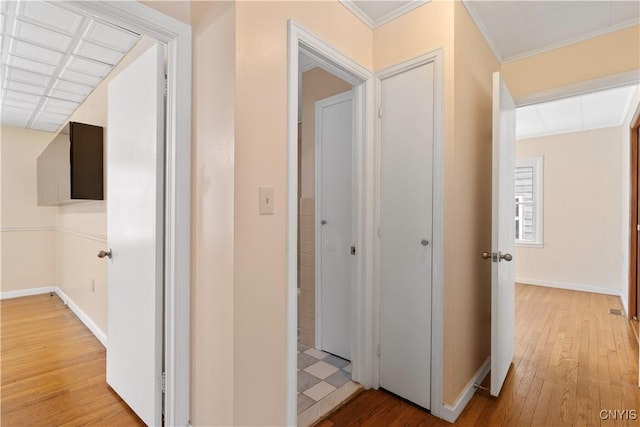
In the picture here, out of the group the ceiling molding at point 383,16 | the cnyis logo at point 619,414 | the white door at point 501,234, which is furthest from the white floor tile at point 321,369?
the ceiling molding at point 383,16

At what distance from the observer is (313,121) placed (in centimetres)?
276

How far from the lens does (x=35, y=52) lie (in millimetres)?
2266

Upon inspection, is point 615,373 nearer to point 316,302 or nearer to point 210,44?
point 316,302

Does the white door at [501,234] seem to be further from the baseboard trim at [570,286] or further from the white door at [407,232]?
the baseboard trim at [570,286]

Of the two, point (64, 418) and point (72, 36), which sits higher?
point (72, 36)

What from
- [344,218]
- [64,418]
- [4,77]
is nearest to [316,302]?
[344,218]

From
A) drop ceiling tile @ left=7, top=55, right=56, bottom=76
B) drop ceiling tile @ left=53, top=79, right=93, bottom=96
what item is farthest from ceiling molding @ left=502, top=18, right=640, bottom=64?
drop ceiling tile @ left=53, top=79, right=93, bottom=96

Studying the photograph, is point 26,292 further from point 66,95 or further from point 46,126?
point 66,95

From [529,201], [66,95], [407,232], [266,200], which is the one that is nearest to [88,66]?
[66,95]

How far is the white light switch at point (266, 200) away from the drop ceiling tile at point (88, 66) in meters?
2.11

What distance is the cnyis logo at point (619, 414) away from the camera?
1.84 metres

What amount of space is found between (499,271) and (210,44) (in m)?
2.10

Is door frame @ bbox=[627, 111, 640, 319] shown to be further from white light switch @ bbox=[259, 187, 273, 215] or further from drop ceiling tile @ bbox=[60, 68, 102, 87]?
drop ceiling tile @ bbox=[60, 68, 102, 87]

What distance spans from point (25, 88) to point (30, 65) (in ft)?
2.20
